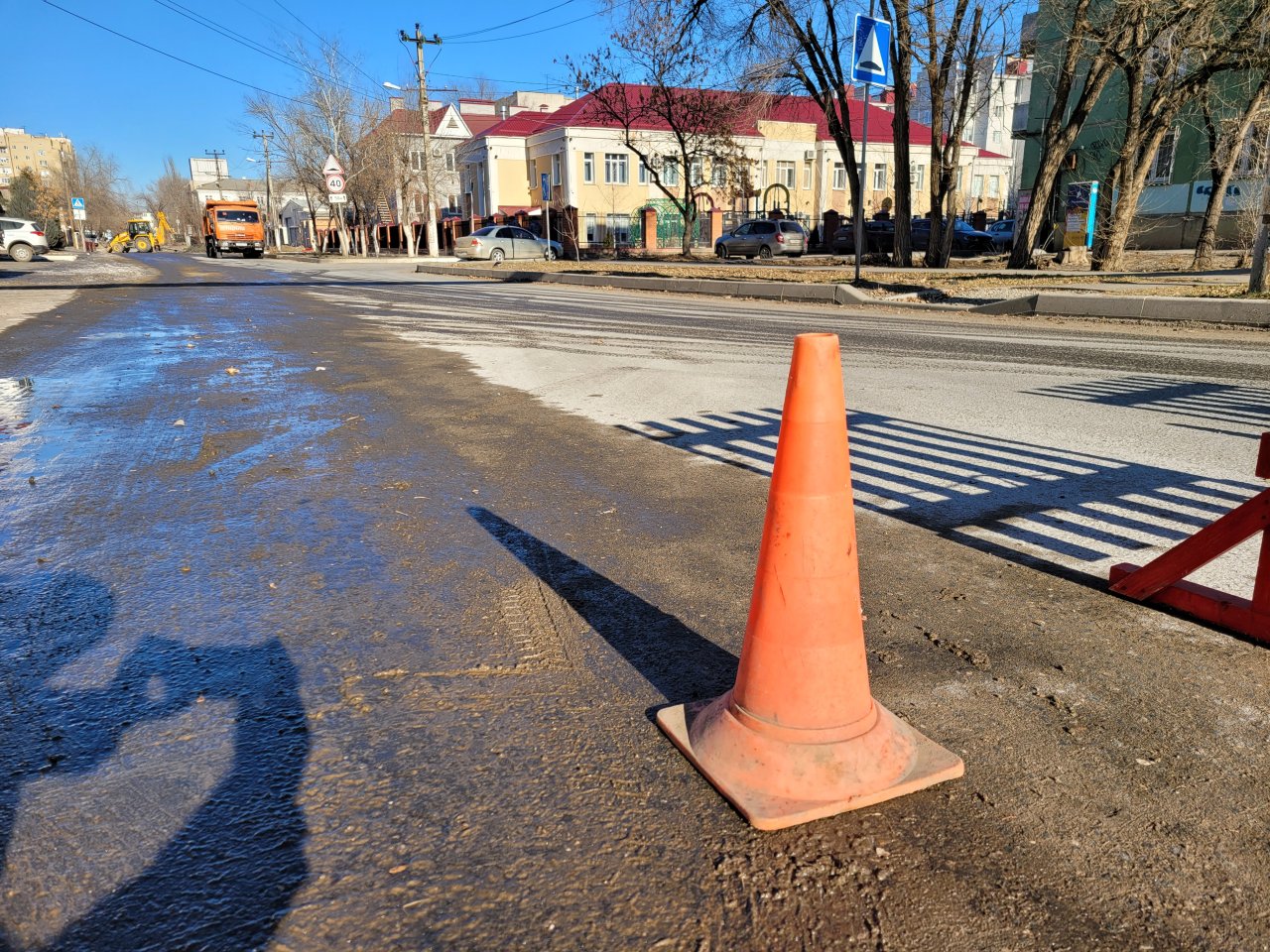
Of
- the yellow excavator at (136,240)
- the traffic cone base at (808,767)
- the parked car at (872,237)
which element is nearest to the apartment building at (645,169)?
the parked car at (872,237)

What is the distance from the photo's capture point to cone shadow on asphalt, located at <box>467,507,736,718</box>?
270cm

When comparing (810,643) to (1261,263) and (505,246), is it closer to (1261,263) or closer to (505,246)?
(1261,263)

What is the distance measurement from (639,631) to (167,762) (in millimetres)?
1455

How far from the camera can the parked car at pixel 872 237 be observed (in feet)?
116

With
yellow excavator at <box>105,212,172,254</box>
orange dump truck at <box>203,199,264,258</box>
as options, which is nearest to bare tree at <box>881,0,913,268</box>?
orange dump truck at <box>203,199,264,258</box>

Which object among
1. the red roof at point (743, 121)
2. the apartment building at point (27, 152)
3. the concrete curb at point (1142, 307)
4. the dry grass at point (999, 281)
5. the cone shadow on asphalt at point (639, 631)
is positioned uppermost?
the apartment building at point (27, 152)

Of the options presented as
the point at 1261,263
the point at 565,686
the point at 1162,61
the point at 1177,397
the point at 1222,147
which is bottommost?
the point at 565,686

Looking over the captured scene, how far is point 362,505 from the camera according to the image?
4395 millimetres

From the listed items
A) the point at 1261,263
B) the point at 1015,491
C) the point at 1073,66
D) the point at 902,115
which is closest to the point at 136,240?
the point at 902,115

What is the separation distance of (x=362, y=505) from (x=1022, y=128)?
43.1 metres

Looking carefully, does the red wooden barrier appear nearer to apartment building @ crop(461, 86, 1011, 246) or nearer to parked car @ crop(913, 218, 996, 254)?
parked car @ crop(913, 218, 996, 254)

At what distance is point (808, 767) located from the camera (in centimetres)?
216

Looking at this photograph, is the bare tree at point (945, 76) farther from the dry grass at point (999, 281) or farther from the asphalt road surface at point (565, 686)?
the asphalt road surface at point (565, 686)

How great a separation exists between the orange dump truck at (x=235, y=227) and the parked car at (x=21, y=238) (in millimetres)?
12993
